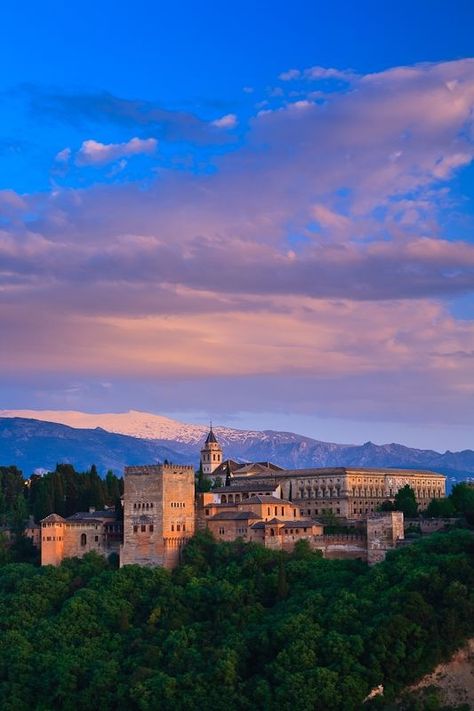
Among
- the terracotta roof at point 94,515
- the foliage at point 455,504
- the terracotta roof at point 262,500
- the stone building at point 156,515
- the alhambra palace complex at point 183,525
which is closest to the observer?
the alhambra palace complex at point 183,525

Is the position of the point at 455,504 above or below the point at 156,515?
above

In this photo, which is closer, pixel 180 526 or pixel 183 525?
pixel 180 526

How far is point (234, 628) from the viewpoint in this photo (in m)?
65.6

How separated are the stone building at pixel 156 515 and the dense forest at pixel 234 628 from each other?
4.50ft

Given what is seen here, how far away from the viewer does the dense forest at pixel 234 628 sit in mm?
59781

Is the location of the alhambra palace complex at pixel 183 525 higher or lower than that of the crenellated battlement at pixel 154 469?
lower

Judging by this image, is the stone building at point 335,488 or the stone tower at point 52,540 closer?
the stone tower at point 52,540

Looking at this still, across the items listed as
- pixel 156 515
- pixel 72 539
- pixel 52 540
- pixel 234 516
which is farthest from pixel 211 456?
pixel 156 515

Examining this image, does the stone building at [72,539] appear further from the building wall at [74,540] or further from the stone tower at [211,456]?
the stone tower at [211,456]

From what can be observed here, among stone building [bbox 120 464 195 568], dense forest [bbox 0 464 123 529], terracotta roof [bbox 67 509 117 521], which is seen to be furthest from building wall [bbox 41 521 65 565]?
dense forest [bbox 0 464 123 529]

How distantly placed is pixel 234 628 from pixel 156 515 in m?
11.4

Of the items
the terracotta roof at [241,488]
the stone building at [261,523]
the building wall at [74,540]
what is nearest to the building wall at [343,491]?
the terracotta roof at [241,488]

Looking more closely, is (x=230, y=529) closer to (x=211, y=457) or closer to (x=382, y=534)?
(x=382, y=534)

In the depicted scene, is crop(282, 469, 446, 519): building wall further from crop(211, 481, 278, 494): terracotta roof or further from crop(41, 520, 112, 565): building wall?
crop(41, 520, 112, 565): building wall
